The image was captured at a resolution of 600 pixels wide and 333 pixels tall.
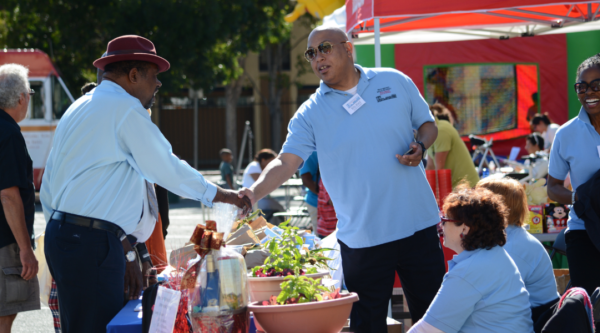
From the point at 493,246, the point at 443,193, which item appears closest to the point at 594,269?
the point at 493,246

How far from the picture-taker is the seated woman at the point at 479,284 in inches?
92.5

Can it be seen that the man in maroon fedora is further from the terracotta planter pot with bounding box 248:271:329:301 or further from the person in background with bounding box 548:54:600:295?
the person in background with bounding box 548:54:600:295

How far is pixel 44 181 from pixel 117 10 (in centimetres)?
1518

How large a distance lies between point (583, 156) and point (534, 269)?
0.86m

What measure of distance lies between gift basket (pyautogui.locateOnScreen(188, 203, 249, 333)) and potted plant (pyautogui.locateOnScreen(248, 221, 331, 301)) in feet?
0.67

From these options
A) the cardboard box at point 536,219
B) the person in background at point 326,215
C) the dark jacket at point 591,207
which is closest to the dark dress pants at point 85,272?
the dark jacket at point 591,207

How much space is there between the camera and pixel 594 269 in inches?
132

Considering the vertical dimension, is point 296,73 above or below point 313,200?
above

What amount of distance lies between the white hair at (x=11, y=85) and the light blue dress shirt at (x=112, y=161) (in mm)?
1125

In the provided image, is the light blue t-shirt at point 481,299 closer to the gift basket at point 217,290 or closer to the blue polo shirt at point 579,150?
the gift basket at point 217,290

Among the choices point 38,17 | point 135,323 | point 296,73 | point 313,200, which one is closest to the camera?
point 135,323

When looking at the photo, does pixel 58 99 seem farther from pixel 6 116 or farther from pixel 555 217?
pixel 555 217

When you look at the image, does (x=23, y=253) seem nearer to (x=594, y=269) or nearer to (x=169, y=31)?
Result: (x=594, y=269)

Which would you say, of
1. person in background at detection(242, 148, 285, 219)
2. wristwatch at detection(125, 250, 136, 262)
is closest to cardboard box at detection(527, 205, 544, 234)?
wristwatch at detection(125, 250, 136, 262)
